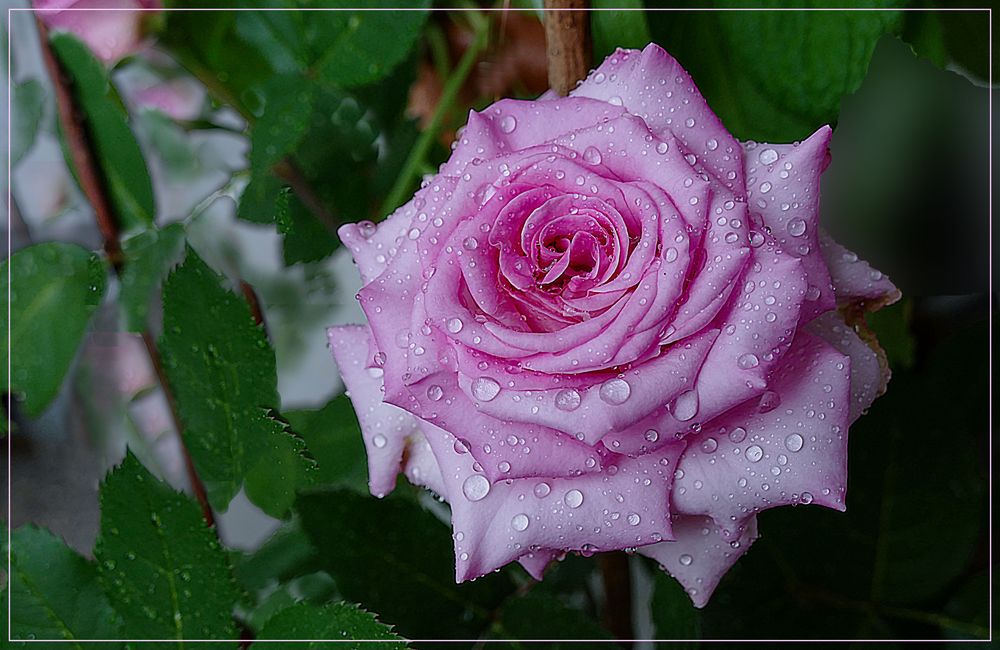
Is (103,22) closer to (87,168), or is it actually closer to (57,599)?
(87,168)

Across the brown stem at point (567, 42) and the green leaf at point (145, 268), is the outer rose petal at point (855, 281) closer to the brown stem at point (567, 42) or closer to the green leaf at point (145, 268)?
the brown stem at point (567, 42)

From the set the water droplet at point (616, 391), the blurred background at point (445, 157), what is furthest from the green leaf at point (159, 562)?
the water droplet at point (616, 391)

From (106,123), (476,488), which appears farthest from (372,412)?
(106,123)

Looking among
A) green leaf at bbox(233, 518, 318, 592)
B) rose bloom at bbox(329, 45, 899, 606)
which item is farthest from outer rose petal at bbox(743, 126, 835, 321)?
green leaf at bbox(233, 518, 318, 592)

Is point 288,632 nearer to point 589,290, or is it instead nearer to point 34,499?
point 589,290

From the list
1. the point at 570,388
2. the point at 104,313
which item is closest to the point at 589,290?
the point at 570,388

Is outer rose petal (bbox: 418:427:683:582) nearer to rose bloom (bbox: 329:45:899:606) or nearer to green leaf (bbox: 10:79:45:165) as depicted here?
rose bloom (bbox: 329:45:899:606)
